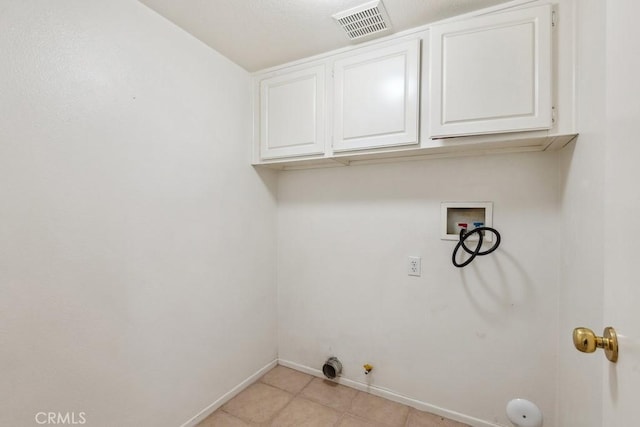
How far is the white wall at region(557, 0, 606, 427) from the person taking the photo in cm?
98

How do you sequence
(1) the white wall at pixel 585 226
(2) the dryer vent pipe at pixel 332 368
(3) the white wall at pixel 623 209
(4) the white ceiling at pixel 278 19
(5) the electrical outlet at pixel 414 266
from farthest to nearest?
(2) the dryer vent pipe at pixel 332 368 → (5) the electrical outlet at pixel 414 266 → (4) the white ceiling at pixel 278 19 → (1) the white wall at pixel 585 226 → (3) the white wall at pixel 623 209

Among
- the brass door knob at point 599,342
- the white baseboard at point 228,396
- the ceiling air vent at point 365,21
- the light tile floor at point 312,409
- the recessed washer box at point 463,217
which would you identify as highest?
the ceiling air vent at point 365,21

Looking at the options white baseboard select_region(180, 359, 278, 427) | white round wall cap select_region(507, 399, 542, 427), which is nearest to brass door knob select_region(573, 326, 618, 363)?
white round wall cap select_region(507, 399, 542, 427)

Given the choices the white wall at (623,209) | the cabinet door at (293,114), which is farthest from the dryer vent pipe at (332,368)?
the white wall at (623,209)

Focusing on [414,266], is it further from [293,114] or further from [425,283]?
[293,114]

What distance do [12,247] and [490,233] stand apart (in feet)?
7.41

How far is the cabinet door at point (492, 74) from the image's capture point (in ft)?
4.27

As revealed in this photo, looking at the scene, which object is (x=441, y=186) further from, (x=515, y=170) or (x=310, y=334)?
(x=310, y=334)

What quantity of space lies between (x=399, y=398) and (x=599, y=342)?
1.69 m

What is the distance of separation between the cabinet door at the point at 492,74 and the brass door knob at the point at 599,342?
41.8 inches

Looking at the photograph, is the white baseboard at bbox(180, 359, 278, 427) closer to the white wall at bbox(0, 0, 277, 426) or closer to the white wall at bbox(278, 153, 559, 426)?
the white wall at bbox(0, 0, 277, 426)

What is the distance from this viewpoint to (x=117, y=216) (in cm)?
135

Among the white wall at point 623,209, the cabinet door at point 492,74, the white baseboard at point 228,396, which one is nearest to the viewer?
the white wall at point 623,209

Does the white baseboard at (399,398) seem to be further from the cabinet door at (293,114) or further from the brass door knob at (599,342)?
the cabinet door at (293,114)
